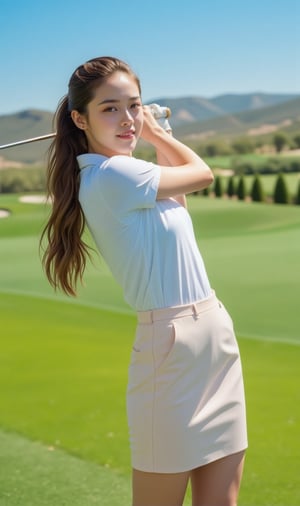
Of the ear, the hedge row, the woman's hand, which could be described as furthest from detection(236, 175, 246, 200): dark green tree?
the ear

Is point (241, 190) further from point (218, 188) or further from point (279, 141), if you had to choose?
point (279, 141)

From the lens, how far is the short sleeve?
2414 millimetres

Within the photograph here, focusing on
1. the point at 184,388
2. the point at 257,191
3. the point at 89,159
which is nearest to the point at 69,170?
the point at 89,159

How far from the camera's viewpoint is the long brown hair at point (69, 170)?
8.27 ft

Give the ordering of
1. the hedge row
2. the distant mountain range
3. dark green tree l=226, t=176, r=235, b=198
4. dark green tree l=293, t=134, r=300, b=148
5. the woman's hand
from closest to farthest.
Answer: the woman's hand
the hedge row
dark green tree l=226, t=176, r=235, b=198
dark green tree l=293, t=134, r=300, b=148
the distant mountain range

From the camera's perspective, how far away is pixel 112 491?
413 centimetres

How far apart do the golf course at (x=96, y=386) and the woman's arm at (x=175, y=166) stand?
768 millimetres

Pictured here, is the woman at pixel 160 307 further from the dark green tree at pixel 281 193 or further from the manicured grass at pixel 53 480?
the dark green tree at pixel 281 193

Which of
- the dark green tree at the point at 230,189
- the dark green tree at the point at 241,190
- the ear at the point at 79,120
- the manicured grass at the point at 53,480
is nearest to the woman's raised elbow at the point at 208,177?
the ear at the point at 79,120

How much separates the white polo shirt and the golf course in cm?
89

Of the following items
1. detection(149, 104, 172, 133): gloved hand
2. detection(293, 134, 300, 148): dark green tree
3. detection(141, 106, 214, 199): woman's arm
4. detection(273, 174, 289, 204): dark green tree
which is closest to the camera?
detection(141, 106, 214, 199): woman's arm

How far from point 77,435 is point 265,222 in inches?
792

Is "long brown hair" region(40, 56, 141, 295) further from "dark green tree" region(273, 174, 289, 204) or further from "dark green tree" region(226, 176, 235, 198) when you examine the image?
"dark green tree" region(226, 176, 235, 198)

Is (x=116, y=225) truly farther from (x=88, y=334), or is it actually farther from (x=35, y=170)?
(x=35, y=170)
